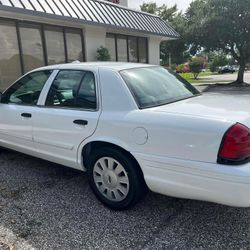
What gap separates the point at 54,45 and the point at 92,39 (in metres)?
1.76

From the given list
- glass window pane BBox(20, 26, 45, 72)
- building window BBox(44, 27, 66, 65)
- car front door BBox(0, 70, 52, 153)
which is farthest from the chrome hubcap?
building window BBox(44, 27, 66, 65)

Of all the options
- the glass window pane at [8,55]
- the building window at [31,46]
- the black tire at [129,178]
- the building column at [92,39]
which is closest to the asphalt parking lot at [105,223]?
the black tire at [129,178]

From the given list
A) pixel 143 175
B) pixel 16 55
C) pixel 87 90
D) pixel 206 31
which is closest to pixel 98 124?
A: pixel 87 90

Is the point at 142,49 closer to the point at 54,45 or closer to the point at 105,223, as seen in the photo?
the point at 54,45

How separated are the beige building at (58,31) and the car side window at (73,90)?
16.0 ft

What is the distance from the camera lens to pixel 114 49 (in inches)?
508

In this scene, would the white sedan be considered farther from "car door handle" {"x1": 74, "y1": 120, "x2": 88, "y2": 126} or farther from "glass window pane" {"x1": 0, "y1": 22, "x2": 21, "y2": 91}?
"glass window pane" {"x1": 0, "y1": 22, "x2": 21, "y2": 91}

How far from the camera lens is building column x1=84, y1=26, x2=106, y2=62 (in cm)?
1128

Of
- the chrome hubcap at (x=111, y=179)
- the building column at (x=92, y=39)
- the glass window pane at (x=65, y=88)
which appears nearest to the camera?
the chrome hubcap at (x=111, y=179)

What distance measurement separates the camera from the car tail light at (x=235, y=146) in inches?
93.6

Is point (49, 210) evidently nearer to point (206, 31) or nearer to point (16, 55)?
point (16, 55)

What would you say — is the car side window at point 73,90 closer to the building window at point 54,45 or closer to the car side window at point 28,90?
the car side window at point 28,90

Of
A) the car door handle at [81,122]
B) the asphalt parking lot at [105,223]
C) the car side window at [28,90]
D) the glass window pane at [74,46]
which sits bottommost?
the asphalt parking lot at [105,223]

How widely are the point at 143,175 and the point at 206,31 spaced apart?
21.2 m
